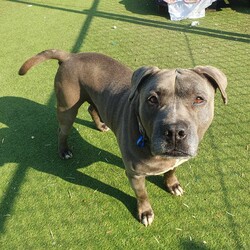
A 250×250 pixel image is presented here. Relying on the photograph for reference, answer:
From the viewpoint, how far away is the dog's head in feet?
7.08

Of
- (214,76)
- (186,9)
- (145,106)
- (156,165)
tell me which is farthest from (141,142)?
(186,9)

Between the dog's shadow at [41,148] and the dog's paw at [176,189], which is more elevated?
the dog's paw at [176,189]

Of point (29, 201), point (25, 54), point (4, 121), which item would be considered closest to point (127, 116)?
point (29, 201)

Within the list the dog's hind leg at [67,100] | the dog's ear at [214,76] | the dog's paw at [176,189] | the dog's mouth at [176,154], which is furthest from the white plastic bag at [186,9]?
the dog's mouth at [176,154]

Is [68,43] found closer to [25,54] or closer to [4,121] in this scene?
[25,54]

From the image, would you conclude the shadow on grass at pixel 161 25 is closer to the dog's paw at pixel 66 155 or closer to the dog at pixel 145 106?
the dog's paw at pixel 66 155

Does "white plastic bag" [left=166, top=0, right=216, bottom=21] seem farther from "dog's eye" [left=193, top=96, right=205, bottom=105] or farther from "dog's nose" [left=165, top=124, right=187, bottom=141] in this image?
"dog's nose" [left=165, top=124, right=187, bottom=141]

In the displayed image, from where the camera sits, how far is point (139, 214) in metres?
3.06

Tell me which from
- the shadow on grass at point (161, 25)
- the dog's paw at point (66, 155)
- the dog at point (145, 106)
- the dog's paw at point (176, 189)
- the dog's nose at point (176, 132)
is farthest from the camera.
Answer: the shadow on grass at point (161, 25)

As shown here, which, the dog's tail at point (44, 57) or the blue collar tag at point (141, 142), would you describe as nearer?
the blue collar tag at point (141, 142)

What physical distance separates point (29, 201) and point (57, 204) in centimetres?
31

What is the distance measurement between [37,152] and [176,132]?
2.39m

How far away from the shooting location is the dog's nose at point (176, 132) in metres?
2.11

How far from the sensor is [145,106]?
236 centimetres
